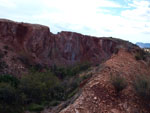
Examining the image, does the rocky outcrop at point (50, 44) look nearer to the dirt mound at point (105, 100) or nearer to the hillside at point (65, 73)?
the hillside at point (65, 73)

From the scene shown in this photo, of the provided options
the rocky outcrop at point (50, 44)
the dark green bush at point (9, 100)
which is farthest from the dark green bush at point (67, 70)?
the dark green bush at point (9, 100)

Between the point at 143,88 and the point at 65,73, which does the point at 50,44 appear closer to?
the point at 65,73

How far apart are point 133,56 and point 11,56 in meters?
20.2

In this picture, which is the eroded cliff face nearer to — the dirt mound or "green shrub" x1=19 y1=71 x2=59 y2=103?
"green shrub" x1=19 y1=71 x2=59 y2=103

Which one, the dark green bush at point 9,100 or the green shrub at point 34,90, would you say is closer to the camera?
the dark green bush at point 9,100

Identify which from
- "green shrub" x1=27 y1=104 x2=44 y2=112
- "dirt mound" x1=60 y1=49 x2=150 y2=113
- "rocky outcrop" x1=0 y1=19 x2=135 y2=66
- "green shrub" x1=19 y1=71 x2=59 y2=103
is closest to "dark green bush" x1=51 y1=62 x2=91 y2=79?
"rocky outcrop" x1=0 y1=19 x2=135 y2=66

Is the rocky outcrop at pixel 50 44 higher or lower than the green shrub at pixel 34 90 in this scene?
higher

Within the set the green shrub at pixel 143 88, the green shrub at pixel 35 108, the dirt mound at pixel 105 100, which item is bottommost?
the green shrub at pixel 35 108

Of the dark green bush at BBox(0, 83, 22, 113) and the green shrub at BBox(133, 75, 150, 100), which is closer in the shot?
the green shrub at BBox(133, 75, 150, 100)

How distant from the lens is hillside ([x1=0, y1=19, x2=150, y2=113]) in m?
6.31

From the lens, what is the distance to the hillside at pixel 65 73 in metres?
6.31

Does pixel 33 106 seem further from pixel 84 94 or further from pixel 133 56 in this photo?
pixel 84 94

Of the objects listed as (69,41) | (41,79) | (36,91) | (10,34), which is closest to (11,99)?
(36,91)

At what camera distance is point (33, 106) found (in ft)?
53.0
